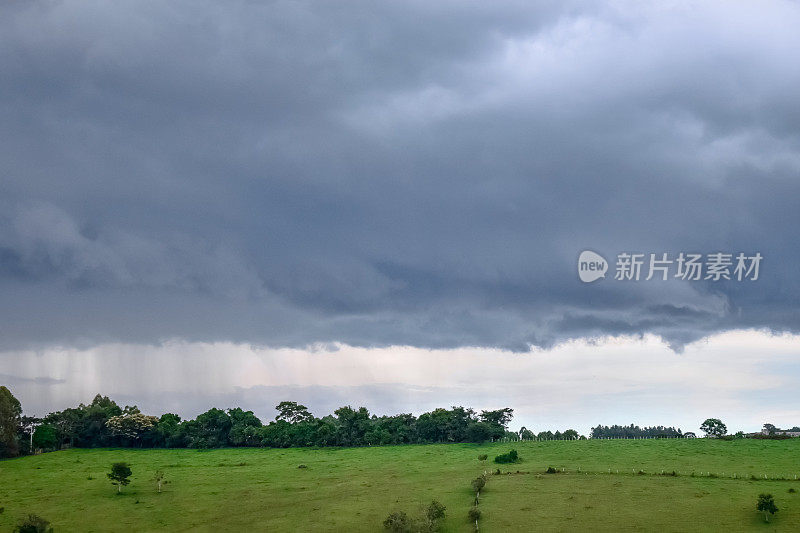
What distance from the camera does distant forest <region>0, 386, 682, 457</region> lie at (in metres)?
168

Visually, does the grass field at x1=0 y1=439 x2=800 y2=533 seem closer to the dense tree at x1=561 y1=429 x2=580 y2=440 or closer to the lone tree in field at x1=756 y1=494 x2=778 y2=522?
the lone tree in field at x1=756 y1=494 x2=778 y2=522

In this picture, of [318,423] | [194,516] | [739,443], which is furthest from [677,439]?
[194,516]

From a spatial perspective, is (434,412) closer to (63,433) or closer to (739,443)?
(739,443)

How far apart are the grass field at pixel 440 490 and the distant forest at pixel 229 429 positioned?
25.9m

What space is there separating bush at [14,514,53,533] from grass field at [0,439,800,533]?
2817mm

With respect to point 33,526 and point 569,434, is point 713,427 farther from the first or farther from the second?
point 33,526

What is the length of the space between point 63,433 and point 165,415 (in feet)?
86.5

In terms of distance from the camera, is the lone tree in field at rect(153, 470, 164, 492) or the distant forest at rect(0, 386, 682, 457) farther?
the distant forest at rect(0, 386, 682, 457)

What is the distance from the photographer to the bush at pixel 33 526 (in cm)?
8162

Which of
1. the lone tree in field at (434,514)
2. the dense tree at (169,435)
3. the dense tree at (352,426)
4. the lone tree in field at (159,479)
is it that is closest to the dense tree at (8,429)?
the dense tree at (169,435)

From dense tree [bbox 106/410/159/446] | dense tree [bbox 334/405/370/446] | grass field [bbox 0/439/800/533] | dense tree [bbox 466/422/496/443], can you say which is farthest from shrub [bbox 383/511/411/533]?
dense tree [bbox 106/410/159/446]

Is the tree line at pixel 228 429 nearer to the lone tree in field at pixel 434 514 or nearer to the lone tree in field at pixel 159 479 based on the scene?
the lone tree in field at pixel 159 479

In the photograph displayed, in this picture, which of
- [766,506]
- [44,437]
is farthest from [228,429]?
[766,506]

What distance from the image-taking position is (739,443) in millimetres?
138625
